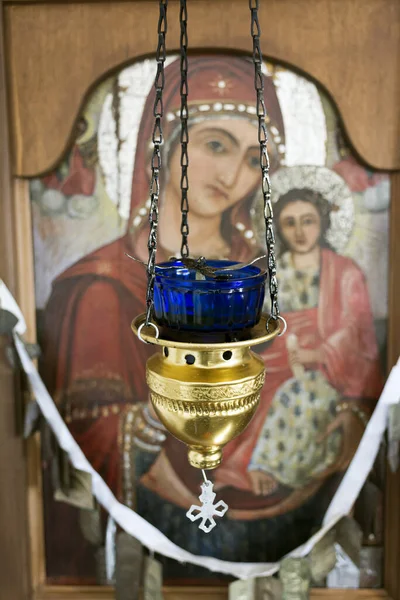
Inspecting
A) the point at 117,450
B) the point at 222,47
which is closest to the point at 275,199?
the point at 222,47

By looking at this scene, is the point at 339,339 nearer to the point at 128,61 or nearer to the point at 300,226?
the point at 300,226

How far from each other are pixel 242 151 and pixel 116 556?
3.79 feet

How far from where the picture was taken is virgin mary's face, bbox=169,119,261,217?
1561mm

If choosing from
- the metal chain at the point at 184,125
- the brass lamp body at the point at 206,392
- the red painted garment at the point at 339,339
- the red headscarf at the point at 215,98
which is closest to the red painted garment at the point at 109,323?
the red headscarf at the point at 215,98

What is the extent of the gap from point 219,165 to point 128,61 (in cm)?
36

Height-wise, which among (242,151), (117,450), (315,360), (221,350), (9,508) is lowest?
(9,508)

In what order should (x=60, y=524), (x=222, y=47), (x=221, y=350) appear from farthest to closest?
(x=60, y=524) → (x=222, y=47) → (x=221, y=350)

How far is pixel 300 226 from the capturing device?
1.59 metres

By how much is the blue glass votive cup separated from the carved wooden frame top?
3.07ft

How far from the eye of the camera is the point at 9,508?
1626 mm

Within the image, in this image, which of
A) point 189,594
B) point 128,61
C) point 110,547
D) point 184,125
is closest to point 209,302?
point 184,125

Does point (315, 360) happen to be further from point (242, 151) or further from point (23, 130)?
point (23, 130)

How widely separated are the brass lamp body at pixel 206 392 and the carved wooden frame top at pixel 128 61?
93 cm

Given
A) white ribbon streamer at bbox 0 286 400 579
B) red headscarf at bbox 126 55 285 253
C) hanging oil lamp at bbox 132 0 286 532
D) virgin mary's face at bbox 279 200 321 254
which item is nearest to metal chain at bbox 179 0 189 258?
hanging oil lamp at bbox 132 0 286 532
